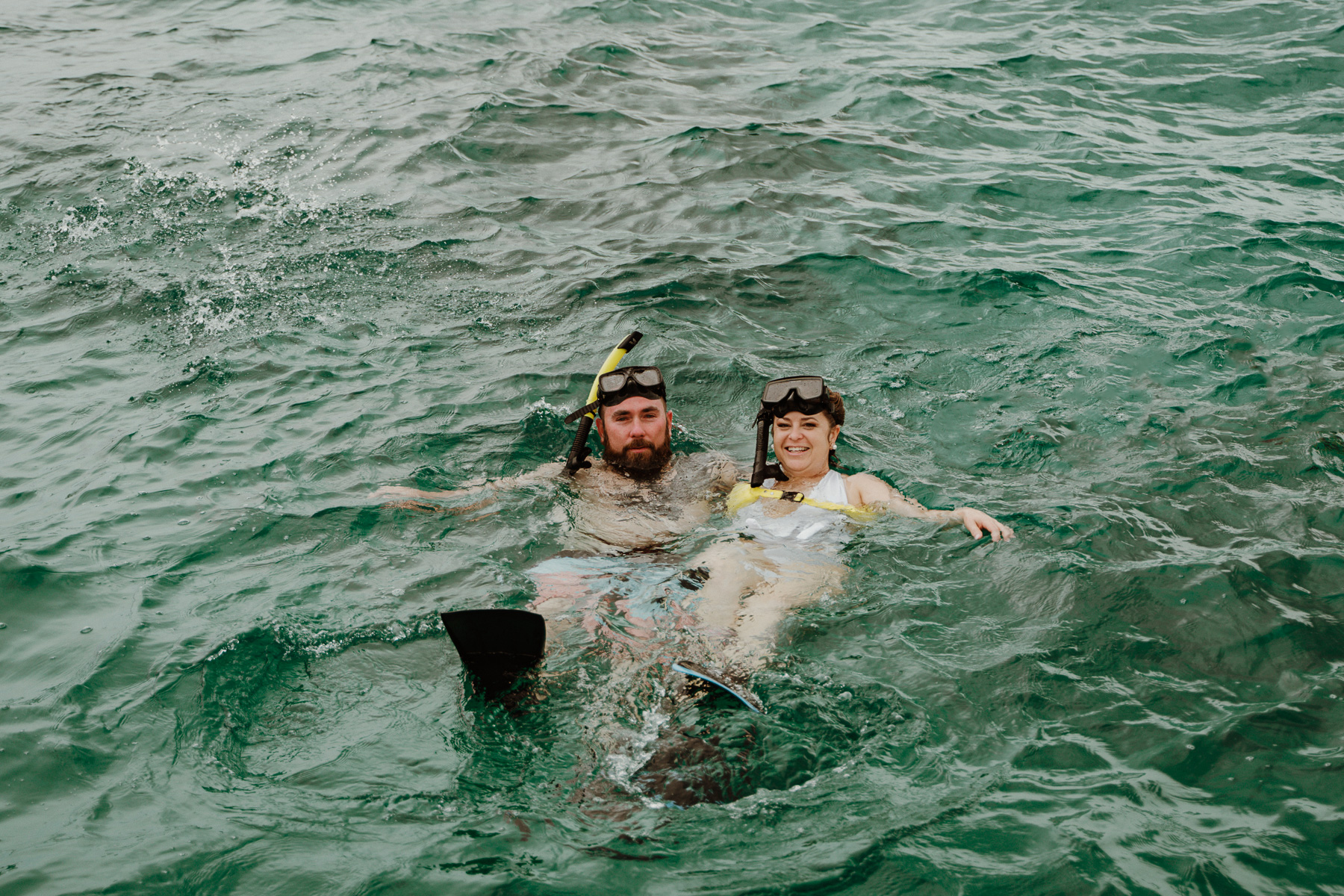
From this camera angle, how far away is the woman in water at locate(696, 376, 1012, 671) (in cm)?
511

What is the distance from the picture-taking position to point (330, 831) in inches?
146

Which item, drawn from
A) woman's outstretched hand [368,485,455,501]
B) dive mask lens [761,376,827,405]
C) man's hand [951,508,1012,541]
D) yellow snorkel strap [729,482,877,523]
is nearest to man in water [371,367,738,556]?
woman's outstretched hand [368,485,455,501]

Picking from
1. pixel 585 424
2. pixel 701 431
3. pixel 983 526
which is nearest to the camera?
pixel 983 526

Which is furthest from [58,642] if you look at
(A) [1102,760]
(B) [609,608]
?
(A) [1102,760]

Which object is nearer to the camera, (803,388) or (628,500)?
(803,388)

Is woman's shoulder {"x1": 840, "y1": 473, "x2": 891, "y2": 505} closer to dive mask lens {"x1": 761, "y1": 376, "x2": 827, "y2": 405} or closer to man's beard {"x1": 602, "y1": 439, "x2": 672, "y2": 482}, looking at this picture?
dive mask lens {"x1": 761, "y1": 376, "x2": 827, "y2": 405}

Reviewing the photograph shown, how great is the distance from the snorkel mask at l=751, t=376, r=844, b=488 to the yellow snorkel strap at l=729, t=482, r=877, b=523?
7cm

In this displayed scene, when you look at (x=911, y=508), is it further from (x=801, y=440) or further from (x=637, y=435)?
(x=637, y=435)

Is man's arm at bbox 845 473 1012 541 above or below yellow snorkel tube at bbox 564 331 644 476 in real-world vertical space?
below

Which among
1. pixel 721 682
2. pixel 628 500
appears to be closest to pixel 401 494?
pixel 628 500

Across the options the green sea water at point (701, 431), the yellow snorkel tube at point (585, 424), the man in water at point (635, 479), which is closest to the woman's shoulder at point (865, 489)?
the green sea water at point (701, 431)

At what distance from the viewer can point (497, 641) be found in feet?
14.0

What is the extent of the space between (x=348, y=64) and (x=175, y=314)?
7.89 meters

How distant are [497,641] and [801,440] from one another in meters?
2.48
